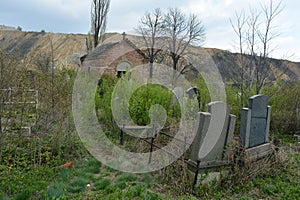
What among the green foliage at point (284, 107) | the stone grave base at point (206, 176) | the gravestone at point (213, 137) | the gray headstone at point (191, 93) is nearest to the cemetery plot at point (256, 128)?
the gravestone at point (213, 137)

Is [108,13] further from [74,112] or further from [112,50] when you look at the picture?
[74,112]

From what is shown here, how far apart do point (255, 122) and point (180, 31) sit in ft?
57.8

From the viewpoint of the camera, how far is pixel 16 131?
427cm

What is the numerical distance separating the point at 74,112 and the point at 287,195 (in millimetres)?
4872

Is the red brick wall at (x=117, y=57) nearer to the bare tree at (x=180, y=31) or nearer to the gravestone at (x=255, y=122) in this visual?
the bare tree at (x=180, y=31)

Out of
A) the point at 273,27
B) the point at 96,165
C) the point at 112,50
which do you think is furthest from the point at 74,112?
the point at 112,50

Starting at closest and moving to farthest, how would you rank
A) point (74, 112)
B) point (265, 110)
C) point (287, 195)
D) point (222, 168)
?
point (287, 195)
point (222, 168)
point (265, 110)
point (74, 112)

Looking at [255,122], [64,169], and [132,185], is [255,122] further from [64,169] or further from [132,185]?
[64,169]

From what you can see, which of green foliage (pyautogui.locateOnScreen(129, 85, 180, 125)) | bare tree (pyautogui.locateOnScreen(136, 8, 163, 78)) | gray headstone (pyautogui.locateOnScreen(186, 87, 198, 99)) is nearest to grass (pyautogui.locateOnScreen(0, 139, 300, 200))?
green foliage (pyautogui.locateOnScreen(129, 85, 180, 125))

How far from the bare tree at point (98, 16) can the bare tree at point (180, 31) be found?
21.5ft

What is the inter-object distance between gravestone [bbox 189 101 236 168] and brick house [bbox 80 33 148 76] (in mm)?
11030

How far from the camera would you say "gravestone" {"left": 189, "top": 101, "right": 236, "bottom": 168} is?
12.7ft

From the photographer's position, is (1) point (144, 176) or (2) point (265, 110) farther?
(2) point (265, 110)

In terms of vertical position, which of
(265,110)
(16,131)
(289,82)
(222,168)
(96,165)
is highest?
(289,82)
